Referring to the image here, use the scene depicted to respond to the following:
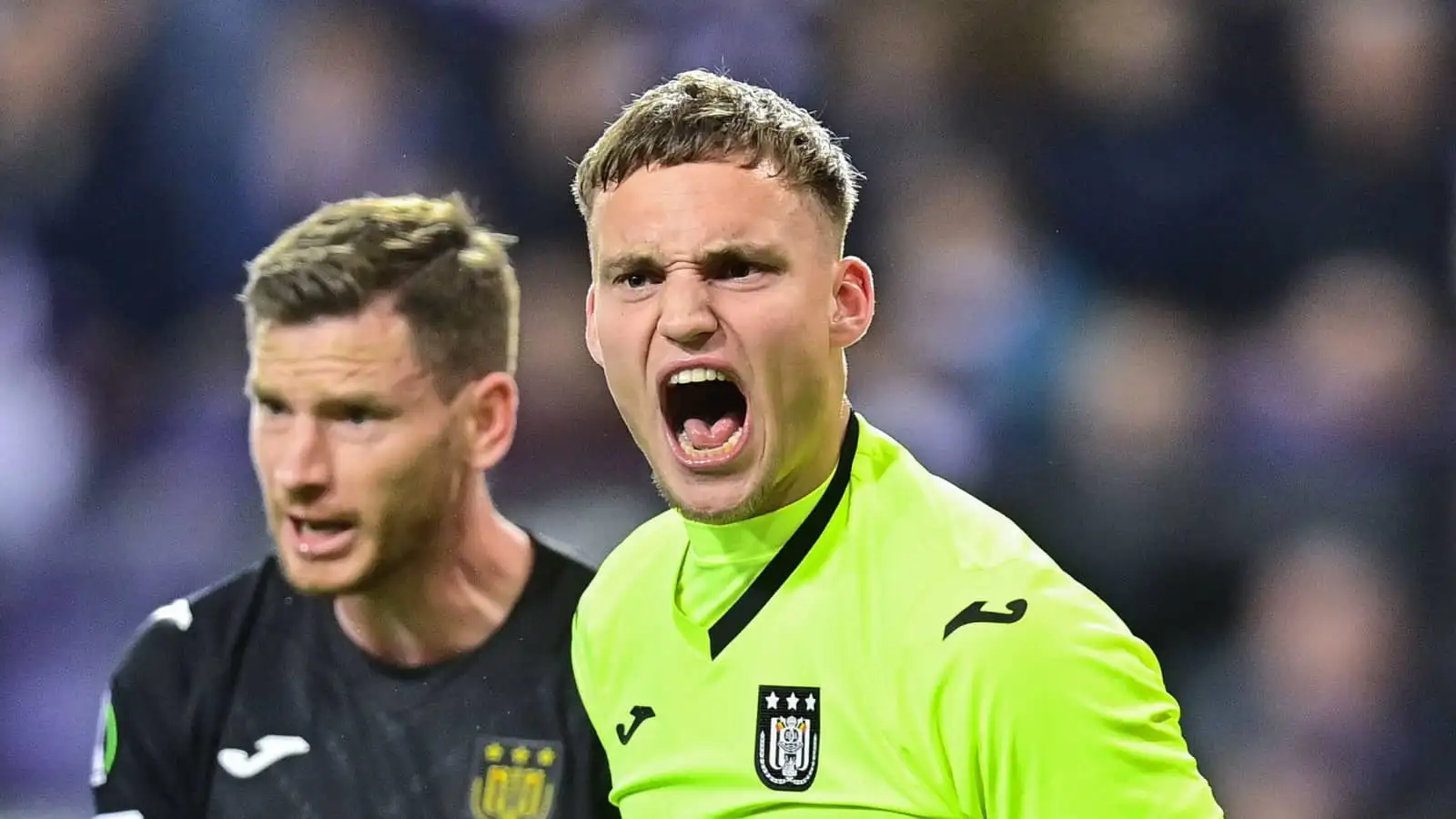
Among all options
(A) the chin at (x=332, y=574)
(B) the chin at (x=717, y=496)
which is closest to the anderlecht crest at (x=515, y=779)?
(A) the chin at (x=332, y=574)

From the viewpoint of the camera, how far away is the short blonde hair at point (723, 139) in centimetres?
167

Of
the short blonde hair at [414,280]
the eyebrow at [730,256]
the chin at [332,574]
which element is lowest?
the chin at [332,574]

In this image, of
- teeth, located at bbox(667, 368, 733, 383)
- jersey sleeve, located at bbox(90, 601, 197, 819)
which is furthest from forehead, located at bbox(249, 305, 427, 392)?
teeth, located at bbox(667, 368, 733, 383)

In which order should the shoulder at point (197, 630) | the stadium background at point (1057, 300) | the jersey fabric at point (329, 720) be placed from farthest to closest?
1. the stadium background at point (1057, 300)
2. the shoulder at point (197, 630)
3. the jersey fabric at point (329, 720)

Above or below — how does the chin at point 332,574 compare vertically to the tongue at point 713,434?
below

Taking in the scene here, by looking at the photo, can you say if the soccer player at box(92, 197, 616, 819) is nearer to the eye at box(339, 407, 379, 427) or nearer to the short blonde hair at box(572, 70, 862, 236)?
the eye at box(339, 407, 379, 427)

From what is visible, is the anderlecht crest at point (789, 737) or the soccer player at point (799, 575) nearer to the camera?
the soccer player at point (799, 575)

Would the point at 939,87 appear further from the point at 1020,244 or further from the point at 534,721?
the point at 534,721

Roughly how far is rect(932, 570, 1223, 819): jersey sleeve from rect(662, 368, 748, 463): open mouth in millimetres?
323

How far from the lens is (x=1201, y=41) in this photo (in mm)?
2354

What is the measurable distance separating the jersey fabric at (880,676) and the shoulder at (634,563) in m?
0.02

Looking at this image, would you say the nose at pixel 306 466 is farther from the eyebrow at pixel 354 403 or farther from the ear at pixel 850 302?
the ear at pixel 850 302

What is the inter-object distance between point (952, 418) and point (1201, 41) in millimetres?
680

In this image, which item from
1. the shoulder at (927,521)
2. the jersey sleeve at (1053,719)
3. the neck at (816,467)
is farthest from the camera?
the neck at (816,467)
